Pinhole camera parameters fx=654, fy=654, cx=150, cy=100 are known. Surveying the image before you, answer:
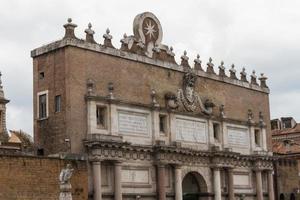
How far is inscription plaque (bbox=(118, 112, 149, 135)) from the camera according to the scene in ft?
115

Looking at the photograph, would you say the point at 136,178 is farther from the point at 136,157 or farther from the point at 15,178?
the point at 15,178

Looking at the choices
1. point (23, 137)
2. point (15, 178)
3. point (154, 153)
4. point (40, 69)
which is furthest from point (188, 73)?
point (23, 137)

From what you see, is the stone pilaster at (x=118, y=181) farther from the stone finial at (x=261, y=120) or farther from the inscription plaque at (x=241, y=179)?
the stone finial at (x=261, y=120)

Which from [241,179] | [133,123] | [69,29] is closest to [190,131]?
[133,123]

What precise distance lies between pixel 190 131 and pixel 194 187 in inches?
148

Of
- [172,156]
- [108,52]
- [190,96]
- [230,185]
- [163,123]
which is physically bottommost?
[230,185]

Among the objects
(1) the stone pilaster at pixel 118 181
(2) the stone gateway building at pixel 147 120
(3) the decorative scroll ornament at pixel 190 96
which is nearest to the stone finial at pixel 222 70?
(2) the stone gateway building at pixel 147 120

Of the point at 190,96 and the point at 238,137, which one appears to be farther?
the point at 238,137

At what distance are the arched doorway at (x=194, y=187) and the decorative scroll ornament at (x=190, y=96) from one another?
4.07 metres

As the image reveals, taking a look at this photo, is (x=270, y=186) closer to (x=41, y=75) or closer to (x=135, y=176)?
(x=135, y=176)

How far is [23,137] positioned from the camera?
5362 centimetres

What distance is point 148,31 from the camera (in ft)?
126

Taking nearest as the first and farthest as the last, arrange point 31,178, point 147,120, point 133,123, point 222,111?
1. point 31,178
2. point 133,123
3. point 147,120
4. point 222,111

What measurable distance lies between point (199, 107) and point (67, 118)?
11036 mm
